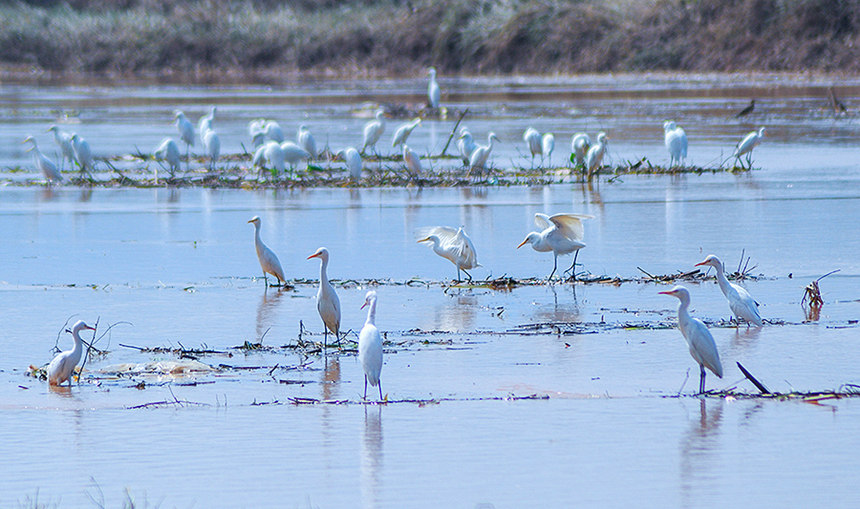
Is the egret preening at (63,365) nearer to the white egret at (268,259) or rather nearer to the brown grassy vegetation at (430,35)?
the white egret at (268,259)

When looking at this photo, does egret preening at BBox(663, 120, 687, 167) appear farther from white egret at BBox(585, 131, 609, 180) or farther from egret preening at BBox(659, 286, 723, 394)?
egret preening at BBox(659, 286, 723, 394)

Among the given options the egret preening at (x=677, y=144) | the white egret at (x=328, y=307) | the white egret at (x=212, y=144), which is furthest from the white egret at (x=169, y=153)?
the white egret at (x=328, y=307)

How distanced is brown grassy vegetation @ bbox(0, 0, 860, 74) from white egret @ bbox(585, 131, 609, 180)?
75.9 ft

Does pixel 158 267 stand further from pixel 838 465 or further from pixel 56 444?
pixel 838 465

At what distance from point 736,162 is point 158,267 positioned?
32.8ft

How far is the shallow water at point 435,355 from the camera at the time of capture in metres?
5.93

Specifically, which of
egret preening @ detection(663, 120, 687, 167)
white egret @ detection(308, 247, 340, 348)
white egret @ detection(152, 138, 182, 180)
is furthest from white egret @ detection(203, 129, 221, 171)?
white egret @ detection(308, 247, 340, 348)

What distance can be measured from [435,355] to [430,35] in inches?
1677

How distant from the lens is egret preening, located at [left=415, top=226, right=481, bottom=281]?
10828mm

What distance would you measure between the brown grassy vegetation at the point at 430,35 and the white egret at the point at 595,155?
910 inches

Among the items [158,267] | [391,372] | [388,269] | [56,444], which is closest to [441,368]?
[391,372]

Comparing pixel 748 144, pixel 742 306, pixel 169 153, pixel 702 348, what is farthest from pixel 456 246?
pixel 169 153

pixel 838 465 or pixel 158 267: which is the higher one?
pixel 158 267

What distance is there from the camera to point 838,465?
235 inches
